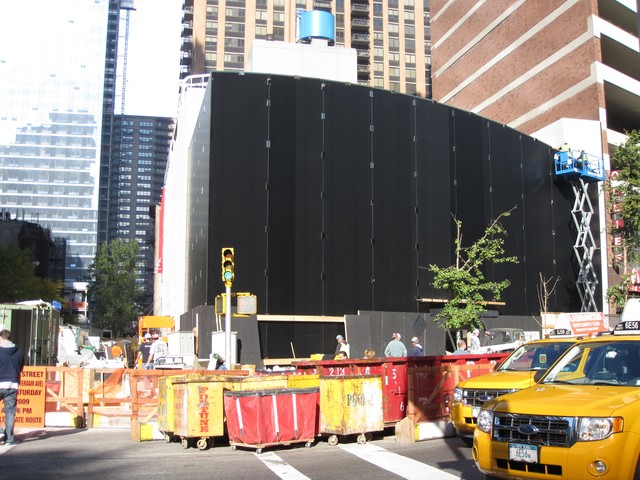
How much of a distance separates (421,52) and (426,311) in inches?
3213

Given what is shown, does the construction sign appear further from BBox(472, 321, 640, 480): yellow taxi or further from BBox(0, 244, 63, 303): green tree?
BBox(0, 244, 63, 303): green tree

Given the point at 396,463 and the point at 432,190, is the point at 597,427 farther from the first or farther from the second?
the point at 432,190

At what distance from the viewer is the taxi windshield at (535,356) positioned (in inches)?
434

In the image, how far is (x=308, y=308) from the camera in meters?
29.1

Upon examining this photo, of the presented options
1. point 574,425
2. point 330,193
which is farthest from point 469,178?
point 574,425

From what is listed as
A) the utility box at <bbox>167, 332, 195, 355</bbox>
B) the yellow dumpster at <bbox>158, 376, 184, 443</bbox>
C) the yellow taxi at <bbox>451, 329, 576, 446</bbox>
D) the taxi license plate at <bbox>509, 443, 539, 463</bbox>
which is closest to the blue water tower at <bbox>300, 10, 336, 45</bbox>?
the utility box at <bbox>167, 332, 195, 355</bbox>

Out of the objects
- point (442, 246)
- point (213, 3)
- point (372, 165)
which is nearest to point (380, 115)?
point (372, 165)

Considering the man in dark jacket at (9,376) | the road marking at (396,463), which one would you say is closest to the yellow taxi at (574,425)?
the road marking at (396,463)

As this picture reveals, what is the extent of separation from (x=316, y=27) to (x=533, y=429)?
4145 centimetres

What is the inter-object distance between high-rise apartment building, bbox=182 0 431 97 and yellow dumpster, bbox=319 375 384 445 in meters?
92.4

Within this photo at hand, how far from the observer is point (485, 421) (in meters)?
7.33

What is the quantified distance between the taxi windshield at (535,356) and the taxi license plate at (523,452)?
4327 mm

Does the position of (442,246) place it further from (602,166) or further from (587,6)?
(587,6)

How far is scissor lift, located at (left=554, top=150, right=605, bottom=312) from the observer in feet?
134
